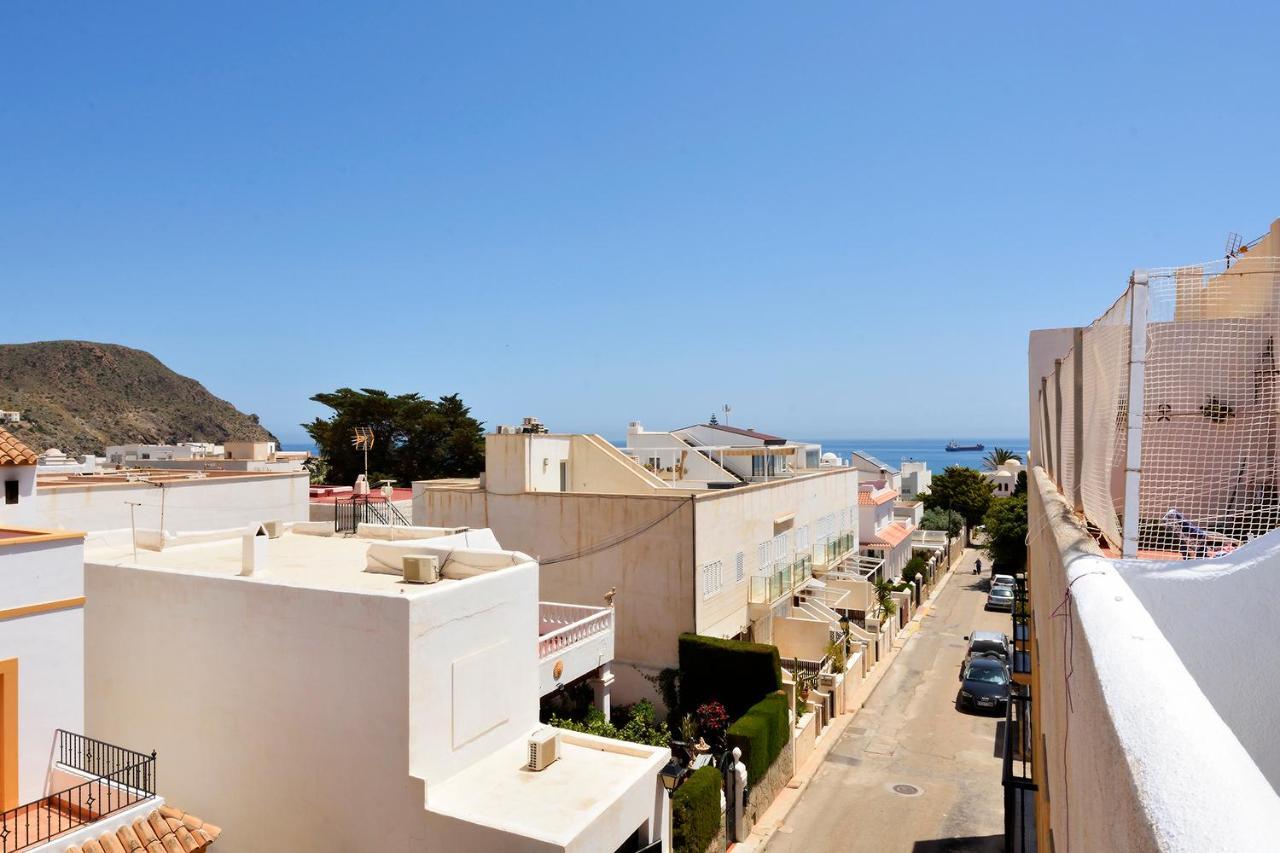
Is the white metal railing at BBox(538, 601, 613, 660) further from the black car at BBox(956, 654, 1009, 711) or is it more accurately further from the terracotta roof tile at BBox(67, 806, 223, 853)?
the black car at BBox(956, 654, 1009, 711)

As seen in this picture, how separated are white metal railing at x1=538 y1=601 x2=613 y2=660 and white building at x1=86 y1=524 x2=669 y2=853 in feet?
11.2

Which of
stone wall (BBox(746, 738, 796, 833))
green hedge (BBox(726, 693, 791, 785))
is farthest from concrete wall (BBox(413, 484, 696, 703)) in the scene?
stone wall (BBox(746, 738, 796, 833))

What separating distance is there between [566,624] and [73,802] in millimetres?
10367

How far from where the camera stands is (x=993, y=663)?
24.8 meters

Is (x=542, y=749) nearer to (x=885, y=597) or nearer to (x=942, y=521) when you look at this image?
(x=885, y=597)

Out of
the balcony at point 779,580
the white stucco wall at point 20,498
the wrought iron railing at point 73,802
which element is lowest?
the balcony at point 779,580

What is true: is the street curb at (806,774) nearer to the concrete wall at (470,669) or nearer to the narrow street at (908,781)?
the narrow street at (908,781)

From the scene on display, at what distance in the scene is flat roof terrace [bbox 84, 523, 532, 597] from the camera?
11.9 meters

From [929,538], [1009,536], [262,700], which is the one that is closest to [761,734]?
[262,700]

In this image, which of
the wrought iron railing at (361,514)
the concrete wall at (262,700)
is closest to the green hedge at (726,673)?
the wrought iron railing at (361,514)

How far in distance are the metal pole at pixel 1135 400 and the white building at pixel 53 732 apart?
364 inches

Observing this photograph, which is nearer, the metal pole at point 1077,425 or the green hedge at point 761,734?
the metal pole at point 1077,425

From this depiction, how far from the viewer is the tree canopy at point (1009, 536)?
41.5 meters

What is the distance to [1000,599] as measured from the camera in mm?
37750
